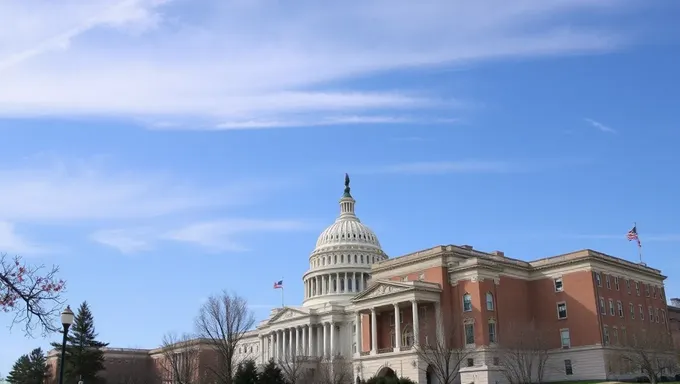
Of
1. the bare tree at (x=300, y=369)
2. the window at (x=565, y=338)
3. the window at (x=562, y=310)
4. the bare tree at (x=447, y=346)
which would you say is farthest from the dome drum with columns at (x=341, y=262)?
the window at (x=565, y=338)

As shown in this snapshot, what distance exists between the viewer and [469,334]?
256ft

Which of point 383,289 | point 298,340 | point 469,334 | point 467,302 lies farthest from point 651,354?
point 298,340

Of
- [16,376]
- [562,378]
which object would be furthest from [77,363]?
[562,378]

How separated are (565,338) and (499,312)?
8.22 m

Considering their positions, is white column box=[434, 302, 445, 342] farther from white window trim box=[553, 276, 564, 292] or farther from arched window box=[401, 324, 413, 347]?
white window trim box=[553, 276, 564, 292]

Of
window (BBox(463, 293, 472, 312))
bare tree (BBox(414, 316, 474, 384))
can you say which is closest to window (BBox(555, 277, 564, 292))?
window (BBox(463, 293, 472, 312))

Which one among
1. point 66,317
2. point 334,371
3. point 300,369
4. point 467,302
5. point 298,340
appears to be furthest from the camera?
point 298,340

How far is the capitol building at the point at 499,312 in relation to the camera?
75938 millimetres

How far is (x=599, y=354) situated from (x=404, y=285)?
22.7 meters

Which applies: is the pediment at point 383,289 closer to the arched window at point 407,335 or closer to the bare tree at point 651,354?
the arched window at point 407,335

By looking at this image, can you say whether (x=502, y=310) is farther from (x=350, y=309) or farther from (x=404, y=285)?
(x=350, y=309)

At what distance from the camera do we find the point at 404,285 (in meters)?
80.2

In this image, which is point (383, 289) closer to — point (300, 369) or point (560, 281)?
point (300, 369)

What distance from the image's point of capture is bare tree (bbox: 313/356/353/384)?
265 feet
